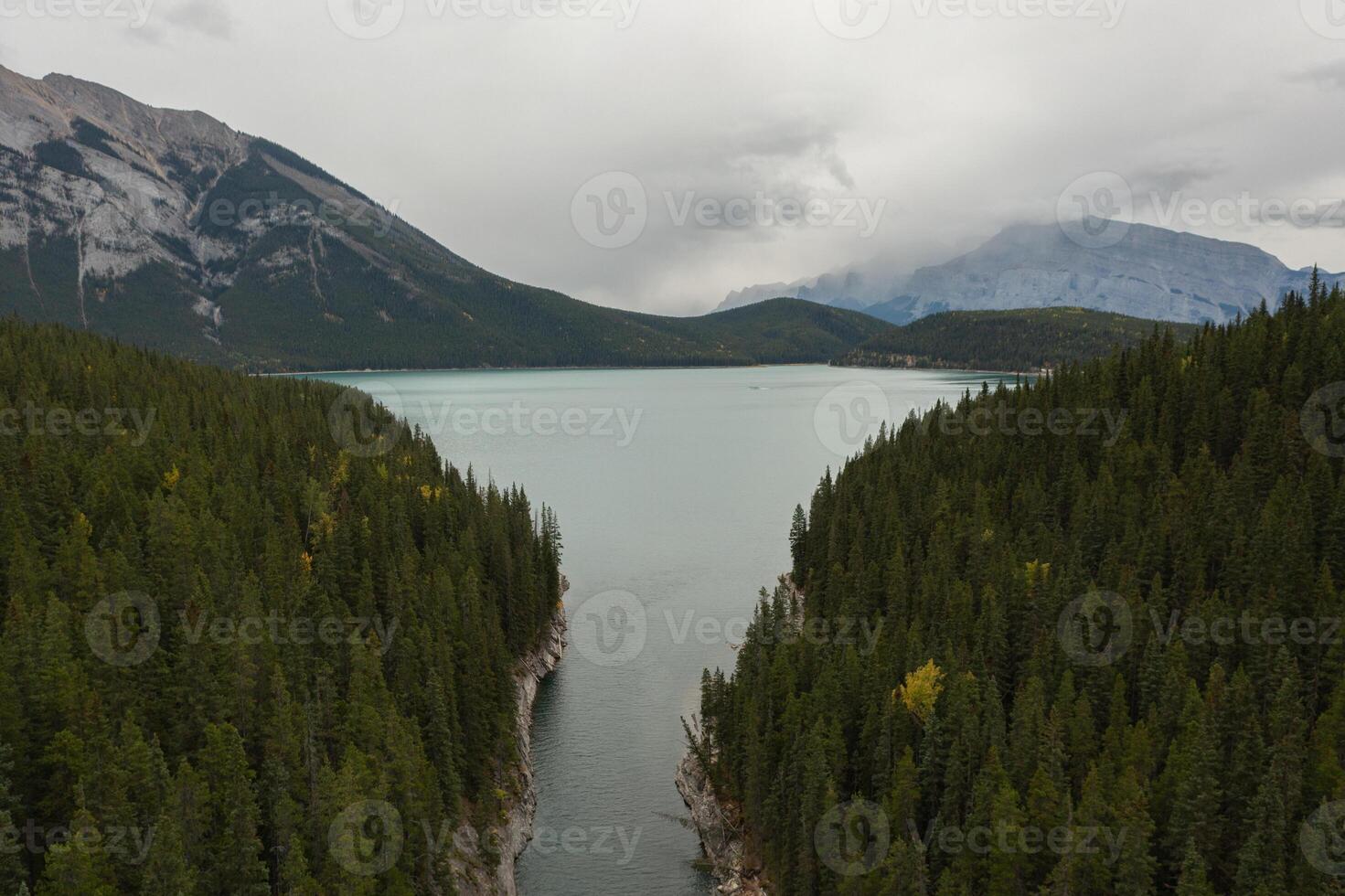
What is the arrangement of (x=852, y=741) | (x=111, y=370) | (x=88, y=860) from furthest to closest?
(x=111, y=370)
(x=852, y=741)
(x=88, y=860)

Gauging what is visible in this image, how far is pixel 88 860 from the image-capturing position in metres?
35.3

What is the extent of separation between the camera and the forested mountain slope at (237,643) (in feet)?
134

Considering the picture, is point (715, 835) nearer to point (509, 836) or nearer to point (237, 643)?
point (509, 836)

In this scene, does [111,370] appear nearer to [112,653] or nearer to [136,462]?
[136,462]

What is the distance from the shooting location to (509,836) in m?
58.0

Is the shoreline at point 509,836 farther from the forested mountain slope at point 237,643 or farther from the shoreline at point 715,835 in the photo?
the shoreline at point 715,835

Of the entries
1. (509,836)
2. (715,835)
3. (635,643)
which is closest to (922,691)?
(715,835)

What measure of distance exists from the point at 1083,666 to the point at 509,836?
42.3 m

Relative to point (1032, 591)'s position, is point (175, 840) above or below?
below

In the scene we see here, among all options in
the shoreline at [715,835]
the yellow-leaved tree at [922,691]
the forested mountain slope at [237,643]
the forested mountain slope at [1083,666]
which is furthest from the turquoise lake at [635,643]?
the yellow-leaved tree at [922,691]

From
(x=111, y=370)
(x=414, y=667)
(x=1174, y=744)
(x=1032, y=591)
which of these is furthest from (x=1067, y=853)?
(x=111, y=370)

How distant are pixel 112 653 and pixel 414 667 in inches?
721

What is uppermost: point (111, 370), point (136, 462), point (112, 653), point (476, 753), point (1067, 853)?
point (111, 370)

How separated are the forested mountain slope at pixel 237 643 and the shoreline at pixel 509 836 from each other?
4.68ft
